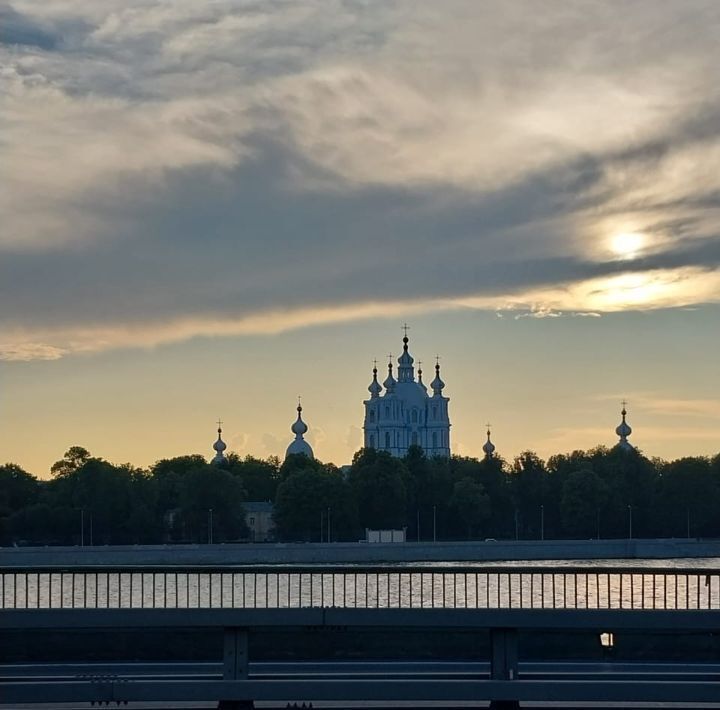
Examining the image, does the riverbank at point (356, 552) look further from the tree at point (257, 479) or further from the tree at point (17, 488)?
the tree at point (257, 479)

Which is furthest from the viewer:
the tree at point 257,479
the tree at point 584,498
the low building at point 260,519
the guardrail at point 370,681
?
the tree at point 257,479

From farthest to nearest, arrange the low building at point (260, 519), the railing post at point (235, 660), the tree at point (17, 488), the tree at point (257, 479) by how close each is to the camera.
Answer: the tree at point (257, 479)
the low building at point (260, 519)
the tree at point (17, 488)
the railing post at point (235, 660)

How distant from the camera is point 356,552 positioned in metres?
134

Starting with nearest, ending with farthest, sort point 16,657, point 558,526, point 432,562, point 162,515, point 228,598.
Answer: point 16,657, point 228,598, point 432,562, point 162,515, point 558,526

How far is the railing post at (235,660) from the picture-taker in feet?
115

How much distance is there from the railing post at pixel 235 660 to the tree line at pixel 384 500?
100 m

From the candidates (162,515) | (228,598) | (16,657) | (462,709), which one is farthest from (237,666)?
(162,515)

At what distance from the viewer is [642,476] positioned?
519 ft

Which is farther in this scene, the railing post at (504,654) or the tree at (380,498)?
the tree at (380,498)

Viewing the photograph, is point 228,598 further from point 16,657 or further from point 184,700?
point 184,700

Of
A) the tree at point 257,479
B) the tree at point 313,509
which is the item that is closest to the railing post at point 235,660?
the tree at point 313,509

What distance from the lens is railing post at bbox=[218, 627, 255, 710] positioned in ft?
115

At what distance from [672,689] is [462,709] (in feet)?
14.5

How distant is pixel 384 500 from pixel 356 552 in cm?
1448
